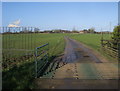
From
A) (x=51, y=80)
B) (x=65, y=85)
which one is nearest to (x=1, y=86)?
(x=51, y=80)

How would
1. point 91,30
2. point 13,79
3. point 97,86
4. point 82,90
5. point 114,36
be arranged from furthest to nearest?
point 91,30 < point 114,36 < point 13,79 < point 97,86 < point 82,90

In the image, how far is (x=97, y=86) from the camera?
391cm

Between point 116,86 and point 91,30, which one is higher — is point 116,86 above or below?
below

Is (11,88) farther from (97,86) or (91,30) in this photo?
(91,30)

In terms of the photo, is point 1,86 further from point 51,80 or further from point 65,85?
point 65,85

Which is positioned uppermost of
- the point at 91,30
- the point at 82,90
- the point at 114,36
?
the point at 91,30

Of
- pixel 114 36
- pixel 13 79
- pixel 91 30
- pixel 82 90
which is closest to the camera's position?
pixel 82 90

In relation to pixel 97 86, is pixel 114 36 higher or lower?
higher

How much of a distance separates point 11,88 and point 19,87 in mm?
228

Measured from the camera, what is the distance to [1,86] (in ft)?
12.7

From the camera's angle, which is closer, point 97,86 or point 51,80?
point 97,86

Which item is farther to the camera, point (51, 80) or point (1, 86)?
point (51, 80)

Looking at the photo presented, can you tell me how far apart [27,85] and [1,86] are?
2.41 feet

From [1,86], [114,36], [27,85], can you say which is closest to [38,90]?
[27,85]
